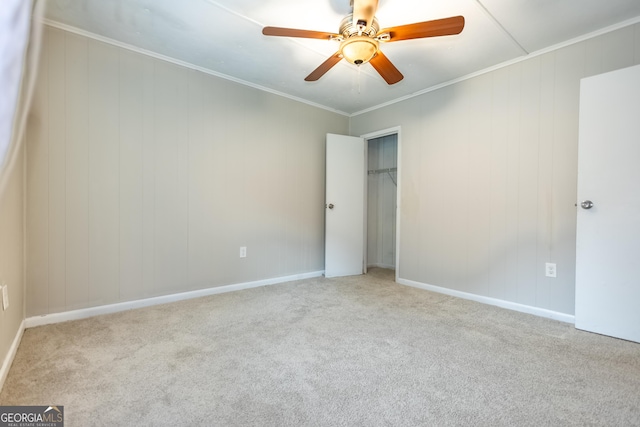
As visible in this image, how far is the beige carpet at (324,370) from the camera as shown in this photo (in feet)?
4.15

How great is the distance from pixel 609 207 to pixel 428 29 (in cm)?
172

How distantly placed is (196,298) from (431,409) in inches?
86.3

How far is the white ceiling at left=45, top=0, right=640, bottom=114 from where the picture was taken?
6.31ft

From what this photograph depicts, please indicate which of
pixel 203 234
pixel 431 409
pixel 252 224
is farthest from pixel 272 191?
pixel 431 409

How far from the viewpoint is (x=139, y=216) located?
2.52m

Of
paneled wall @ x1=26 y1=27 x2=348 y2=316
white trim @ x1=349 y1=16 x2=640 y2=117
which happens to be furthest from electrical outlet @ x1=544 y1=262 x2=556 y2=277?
paneled wall @ x1=26 y1=27 x2=348 y2=316

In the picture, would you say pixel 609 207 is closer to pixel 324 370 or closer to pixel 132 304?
pixel 324 370

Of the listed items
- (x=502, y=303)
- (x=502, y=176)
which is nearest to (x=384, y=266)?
(x=502, y=303)

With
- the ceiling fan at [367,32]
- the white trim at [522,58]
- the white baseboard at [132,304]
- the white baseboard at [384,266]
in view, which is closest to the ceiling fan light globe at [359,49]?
the ceiling fan at [367,32]

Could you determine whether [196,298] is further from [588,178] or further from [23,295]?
[588,178]

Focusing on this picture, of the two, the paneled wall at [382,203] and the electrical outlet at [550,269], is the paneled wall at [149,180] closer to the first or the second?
the paneled wall at [382,203]

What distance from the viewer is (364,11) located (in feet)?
5.08

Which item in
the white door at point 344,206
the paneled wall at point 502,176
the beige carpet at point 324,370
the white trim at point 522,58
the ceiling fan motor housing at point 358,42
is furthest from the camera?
the white door at point 344,206

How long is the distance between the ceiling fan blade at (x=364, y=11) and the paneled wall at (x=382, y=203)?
287 cm
